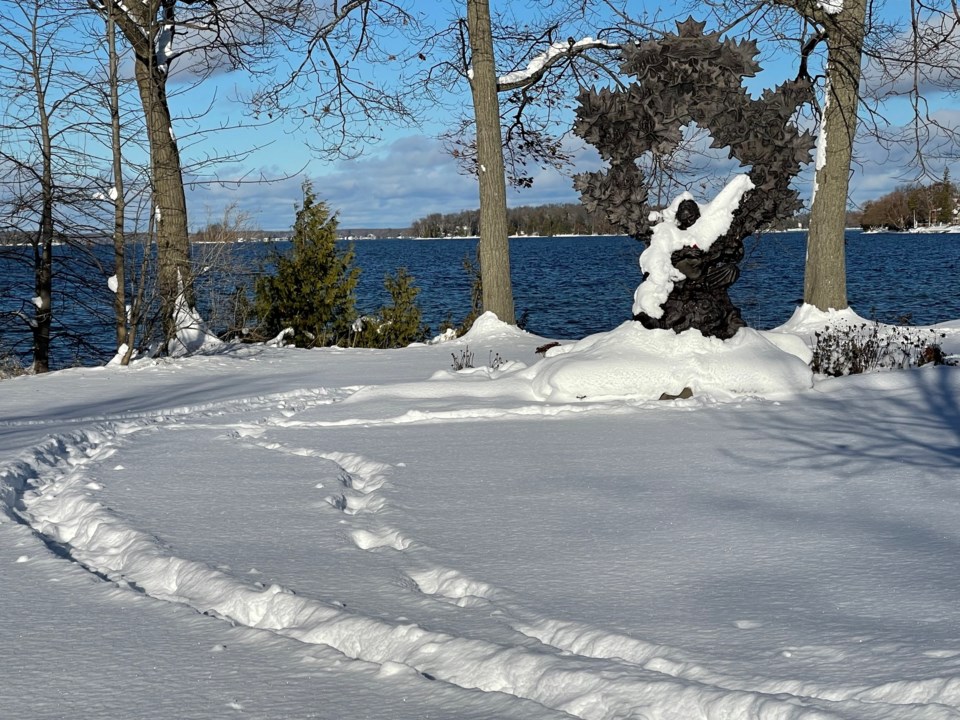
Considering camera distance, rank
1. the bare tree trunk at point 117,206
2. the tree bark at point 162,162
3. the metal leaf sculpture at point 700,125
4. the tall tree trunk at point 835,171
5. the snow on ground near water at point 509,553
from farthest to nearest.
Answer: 1. the tall tree trunk at point 835,171
2. the tree bark at point 162,162
3. the bare tree trunk at point 117,206
4. the metal leaf sculpture at point 700,125
5. the snow on ground near water at point 509,553

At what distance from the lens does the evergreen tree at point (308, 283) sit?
55.4 feet

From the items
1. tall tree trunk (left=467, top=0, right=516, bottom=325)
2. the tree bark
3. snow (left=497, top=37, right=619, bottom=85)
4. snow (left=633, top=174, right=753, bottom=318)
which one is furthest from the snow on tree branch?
snow (left=633, top=174, right=753, bottom=318)

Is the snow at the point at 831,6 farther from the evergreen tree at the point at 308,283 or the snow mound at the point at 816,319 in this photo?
the evergreen tree at the point at 308,283

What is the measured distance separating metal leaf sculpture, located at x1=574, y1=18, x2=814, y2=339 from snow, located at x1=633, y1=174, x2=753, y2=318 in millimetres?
86

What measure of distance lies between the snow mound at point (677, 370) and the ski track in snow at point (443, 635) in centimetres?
323

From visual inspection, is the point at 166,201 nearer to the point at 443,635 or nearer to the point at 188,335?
the point at 188,335

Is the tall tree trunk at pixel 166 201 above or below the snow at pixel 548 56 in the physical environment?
below

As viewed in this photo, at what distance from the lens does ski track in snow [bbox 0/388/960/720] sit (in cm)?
296

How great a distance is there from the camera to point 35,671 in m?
3.37

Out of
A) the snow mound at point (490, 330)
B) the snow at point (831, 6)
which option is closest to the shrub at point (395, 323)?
the snow mound at point (490, 330)

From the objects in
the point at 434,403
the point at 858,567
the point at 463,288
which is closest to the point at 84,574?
the point at 858,567

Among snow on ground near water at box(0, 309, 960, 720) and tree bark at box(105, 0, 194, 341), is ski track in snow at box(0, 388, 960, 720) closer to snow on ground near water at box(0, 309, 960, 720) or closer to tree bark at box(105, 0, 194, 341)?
snow on ground near water at box(0, 309, 960, 720)

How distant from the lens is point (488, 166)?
52.0ft

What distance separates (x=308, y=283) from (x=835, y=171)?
9.30 meters
